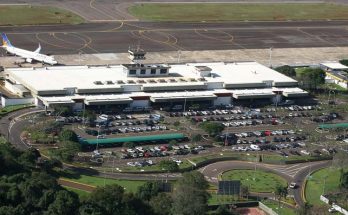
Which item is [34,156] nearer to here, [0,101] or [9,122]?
[9,122]

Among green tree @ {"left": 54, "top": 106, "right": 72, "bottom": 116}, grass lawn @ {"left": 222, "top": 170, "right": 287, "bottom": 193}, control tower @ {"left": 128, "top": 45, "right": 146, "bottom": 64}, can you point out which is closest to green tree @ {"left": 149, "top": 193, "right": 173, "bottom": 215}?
grass lawn @ {"left": 222, "top": 170, "right": 287, "bottom": 193}

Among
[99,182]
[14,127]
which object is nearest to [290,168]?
A: [99,182]

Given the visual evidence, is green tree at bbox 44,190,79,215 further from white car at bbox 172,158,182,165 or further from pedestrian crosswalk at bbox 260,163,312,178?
pedestrian crosswalk at bbox 260,163,312,178

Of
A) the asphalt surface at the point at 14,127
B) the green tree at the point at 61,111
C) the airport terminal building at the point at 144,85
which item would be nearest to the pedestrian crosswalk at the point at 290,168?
the airport terminal building at the point at 144,85

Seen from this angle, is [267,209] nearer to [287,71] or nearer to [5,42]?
[287,71]

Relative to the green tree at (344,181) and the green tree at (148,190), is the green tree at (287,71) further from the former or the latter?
the green tree at (148,190)

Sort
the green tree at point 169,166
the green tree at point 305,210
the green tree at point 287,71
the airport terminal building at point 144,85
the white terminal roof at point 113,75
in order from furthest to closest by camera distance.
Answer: the green tree at point 287,71
the white terminal roof at point 113,75
the airport terminal building at point 144,85
the green tree at point 169,166
the green tree at point 305,210

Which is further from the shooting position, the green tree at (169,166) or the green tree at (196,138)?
the green tree at (196,138)
